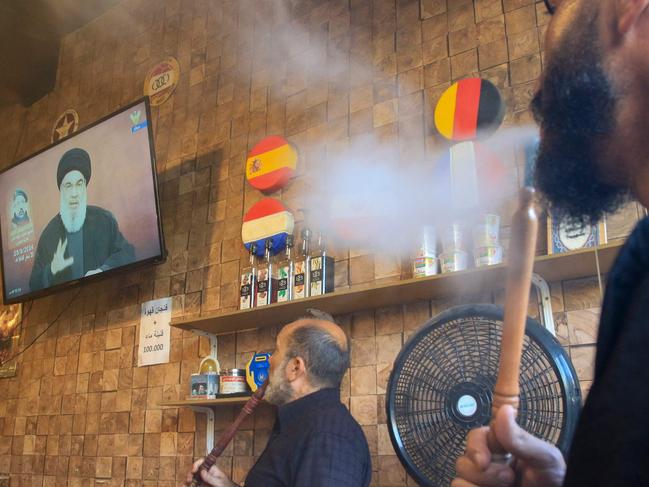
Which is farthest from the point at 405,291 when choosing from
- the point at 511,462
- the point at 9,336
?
the point at 9,336

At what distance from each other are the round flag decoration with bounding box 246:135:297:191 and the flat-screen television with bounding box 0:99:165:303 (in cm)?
50

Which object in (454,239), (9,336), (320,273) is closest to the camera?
(454,239)

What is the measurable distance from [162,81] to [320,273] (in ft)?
6.48

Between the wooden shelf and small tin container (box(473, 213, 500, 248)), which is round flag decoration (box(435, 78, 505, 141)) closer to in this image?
small tin container (box(473, 213, 500, 248))

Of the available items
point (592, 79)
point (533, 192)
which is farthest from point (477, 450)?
point (592, 79)

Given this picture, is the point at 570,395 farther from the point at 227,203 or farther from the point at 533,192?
the point at 227,203

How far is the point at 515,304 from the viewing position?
0.77 metres

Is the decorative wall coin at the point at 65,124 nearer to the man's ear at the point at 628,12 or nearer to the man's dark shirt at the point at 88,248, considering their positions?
the man's dark shirt at the point at 88,248

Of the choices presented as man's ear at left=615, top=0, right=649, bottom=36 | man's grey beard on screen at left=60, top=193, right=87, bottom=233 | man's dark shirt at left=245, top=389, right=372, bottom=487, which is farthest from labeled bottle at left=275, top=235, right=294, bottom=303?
man's ear at left=615, top=0, right=649, bottom=36

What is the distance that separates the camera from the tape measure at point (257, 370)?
263 centimetres

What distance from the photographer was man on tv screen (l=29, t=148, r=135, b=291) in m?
3.28

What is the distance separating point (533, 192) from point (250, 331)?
2.26 m

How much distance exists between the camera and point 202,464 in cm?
234

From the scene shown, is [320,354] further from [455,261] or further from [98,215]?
[98,215]
